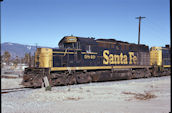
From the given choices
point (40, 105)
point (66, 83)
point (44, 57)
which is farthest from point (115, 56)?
point (40, 105)

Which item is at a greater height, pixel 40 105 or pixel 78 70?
pixel 78 70

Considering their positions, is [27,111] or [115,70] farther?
[115,70]

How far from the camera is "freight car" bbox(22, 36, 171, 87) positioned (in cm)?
1695

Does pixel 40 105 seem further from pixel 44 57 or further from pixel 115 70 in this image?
pixel 115 70

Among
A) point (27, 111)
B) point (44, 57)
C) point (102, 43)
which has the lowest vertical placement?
point (27, 111)

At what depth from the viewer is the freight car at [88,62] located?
17.0m

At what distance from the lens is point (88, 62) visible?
770 inches

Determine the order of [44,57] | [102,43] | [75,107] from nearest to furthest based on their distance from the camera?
[75,107], [44,57], [102,43]

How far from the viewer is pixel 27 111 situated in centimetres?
876

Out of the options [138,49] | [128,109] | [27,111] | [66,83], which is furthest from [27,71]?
[138,49]

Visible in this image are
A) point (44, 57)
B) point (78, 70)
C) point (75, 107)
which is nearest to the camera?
point (75, 107)

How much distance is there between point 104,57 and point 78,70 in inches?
133

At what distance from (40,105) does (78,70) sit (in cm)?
935

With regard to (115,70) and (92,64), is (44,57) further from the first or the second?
(115,70)
